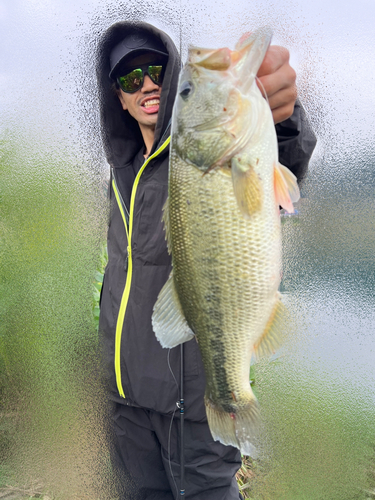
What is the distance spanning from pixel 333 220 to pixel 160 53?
5.20 feet

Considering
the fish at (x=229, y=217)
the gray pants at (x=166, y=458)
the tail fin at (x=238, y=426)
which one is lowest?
the gray pants at (x=166, y=458)

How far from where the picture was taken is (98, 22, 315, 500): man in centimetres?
126

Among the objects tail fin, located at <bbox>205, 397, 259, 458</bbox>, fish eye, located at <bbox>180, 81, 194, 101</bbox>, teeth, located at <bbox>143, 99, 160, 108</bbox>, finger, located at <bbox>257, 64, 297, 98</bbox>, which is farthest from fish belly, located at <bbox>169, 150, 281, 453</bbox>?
teeth, located at <bbox>143, 99, 160, 108</bbox>

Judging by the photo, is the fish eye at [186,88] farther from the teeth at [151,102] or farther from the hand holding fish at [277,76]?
the teeth at [151,102]

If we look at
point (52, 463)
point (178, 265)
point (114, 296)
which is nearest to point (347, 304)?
point (114, 296)

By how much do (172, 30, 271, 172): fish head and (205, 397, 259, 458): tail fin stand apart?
0.67 metres

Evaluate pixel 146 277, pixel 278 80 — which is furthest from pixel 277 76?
pixel 146 277

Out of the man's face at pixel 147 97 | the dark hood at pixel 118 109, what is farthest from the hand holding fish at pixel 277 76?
the man's face at pixel 147 97

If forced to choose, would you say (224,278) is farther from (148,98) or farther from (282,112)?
(148,98)

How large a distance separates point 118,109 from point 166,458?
1675 mm

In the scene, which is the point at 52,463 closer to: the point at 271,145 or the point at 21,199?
the point at 21,199

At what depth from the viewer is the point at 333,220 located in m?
2.29

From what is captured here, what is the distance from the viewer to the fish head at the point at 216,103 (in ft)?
2.54

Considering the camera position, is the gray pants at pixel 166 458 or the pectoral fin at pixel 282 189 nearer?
the pectoral fin at pixel 282 189
